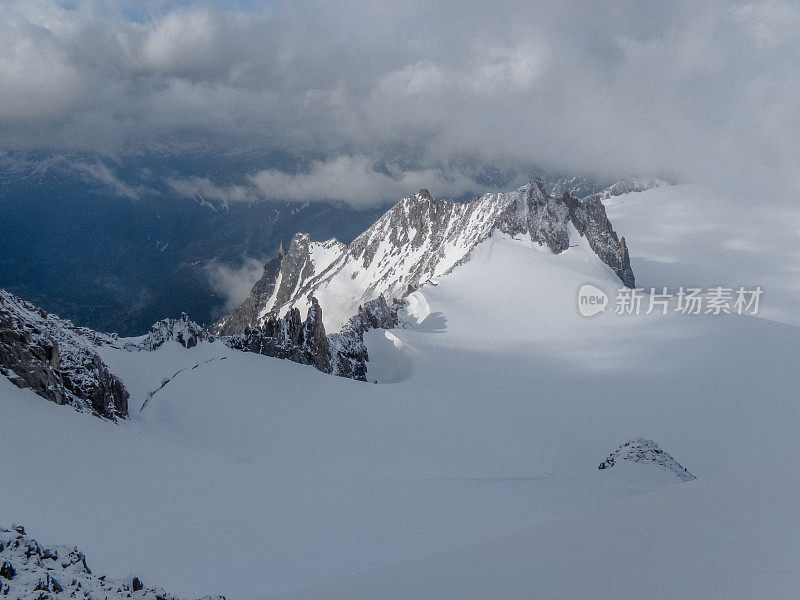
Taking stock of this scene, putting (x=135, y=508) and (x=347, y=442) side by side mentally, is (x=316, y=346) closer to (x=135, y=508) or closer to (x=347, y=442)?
(x=347, y=442)

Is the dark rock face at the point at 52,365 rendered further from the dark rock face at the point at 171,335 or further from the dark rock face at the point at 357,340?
the dark rock face at the point at 357,340

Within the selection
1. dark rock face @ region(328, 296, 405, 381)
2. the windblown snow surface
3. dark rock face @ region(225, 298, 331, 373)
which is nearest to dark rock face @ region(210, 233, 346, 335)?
dark rock face @ region(328, 296, 405, 381)

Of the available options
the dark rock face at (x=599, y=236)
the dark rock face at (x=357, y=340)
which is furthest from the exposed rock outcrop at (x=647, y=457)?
the dark rock face at (x=599, y=236)

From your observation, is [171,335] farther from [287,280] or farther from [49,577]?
[287,280]

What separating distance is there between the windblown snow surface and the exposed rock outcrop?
0.63 metres

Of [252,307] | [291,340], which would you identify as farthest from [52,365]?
[252,307]

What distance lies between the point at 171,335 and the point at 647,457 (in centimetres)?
2716

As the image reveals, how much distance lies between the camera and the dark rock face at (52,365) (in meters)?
14.9

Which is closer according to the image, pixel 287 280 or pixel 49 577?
pixel 49 577

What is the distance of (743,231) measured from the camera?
126812 mm

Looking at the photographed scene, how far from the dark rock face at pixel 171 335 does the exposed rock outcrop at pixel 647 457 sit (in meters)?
24.7

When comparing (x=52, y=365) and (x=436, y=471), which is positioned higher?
(x=52, y=365)

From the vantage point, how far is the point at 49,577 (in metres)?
5.02

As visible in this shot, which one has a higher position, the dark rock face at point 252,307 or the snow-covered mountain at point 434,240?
the dark rock face at point 252,307
